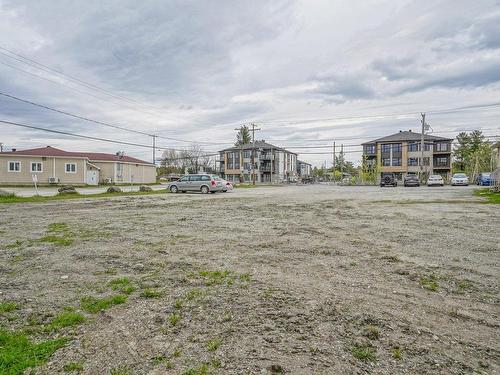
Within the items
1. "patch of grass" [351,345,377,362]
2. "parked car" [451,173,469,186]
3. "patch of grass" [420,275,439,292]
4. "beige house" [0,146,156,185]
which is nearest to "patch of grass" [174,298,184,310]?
"patch of grass" [351,345,377,362]

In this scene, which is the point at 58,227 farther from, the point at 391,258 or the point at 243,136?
the point at 243,136

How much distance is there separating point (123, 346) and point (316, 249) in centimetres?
446

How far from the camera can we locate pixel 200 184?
2925 centimetres

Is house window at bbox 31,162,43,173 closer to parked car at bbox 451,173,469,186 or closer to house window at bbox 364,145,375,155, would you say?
parked car at bbox 451,173,469,186

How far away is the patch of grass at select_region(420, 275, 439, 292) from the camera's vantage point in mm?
4340

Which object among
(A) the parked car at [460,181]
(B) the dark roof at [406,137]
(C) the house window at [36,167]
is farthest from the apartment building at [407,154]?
(C) the house window at [36,167]

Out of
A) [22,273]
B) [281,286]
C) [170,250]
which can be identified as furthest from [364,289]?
[22,273]

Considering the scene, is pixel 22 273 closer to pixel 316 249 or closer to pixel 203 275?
pixel 203 275

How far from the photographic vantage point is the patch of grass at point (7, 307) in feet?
12.2

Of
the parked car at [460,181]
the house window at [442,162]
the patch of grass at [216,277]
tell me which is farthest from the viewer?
the house window at [442,162]

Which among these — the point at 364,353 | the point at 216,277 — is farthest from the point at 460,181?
the point at 364,353

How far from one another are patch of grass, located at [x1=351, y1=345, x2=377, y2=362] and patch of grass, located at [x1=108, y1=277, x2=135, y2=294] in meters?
2.86

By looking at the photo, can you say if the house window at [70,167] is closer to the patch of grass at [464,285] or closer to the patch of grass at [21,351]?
the patch of grass at [21,351]

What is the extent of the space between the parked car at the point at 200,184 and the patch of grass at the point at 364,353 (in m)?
26.4
